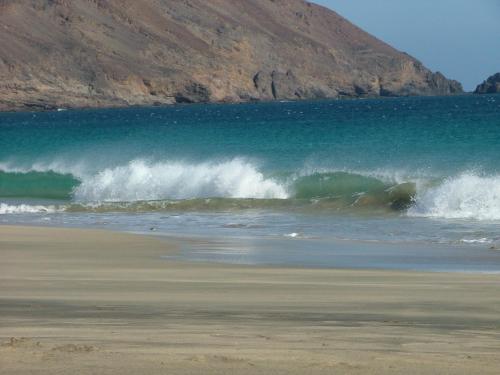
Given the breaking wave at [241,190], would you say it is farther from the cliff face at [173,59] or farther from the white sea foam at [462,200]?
the cliff face at [173,59]

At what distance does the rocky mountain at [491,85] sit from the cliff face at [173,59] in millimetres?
13991

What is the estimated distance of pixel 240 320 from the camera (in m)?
7.85

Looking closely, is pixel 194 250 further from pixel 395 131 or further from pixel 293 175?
pixel 395 131

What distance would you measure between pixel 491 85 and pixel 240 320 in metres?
161

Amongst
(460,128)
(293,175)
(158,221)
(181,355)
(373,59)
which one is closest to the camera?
(181,355)

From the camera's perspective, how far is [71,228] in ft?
63.2

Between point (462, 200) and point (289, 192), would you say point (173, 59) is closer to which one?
point (289, 192)

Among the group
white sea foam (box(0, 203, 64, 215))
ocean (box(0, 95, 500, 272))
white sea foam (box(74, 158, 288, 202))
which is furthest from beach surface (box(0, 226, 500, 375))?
white sea foam (box(74, 158, 288, 202))

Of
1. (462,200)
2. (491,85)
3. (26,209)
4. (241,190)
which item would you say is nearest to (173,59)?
(491,85)

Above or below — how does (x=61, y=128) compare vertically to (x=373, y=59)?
below

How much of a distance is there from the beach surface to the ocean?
76.8 inches

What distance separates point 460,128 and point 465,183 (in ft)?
103

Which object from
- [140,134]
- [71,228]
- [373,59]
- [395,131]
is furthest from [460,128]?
[373,59]

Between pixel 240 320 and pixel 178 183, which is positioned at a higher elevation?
pixel 178 183
